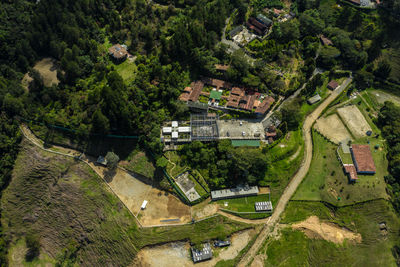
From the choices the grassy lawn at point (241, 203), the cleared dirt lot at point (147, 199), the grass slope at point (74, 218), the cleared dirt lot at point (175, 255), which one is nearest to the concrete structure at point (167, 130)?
the cleared dirt lot at point (147, 199)

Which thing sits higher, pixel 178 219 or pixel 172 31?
pixel 172 31

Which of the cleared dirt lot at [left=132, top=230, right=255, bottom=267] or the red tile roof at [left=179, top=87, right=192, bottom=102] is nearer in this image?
the cleared dirt lot at [left=132, top=230, right=255, bottom=267]

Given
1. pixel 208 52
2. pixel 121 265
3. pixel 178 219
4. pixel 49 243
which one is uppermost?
pixel 208 52

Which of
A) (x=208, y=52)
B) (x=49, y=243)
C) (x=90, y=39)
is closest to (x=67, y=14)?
(x=90, y=39)

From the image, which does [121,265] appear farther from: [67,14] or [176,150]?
[67,14]

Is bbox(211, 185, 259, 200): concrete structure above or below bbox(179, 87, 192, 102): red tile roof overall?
below

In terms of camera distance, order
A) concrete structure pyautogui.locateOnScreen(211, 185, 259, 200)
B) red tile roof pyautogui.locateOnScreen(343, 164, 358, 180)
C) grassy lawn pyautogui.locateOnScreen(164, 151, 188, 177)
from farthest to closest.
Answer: red tile roof pyautogui.locateOnScreen(343, 164, 358, 180), grassy lawn pyautogui.locateOnScreen(164, 151, 188, 177), concrete structure pyautogui.locateOnScreen(211, 185, 259, 200)

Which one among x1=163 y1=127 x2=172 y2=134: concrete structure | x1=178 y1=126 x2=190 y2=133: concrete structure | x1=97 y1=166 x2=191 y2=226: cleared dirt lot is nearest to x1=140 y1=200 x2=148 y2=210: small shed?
x1=97 y1=166 x2=191 y2=226: cleared dirt lot

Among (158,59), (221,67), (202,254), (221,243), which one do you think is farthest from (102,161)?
(221,67)

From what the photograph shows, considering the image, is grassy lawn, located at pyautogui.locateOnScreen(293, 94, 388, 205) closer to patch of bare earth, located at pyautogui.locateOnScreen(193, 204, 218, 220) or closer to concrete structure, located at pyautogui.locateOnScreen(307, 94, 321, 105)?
concrete structure, located at pyautogui.locateOnScreen(307, 94, 321, 105)
